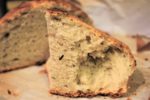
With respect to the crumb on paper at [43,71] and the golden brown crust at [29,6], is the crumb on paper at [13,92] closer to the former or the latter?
the crumb on paper at [43,71]

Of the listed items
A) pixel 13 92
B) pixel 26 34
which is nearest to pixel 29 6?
pixel 26 34

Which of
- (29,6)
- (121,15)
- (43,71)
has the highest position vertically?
(29,6)

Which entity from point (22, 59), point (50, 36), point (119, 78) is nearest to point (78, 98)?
point (119, 78)

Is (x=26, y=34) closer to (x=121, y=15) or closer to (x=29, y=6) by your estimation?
(x=29, y=6)

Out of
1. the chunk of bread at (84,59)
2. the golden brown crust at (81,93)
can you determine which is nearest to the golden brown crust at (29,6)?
the chunk of bread at (84,59)

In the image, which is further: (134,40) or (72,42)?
(134,40)

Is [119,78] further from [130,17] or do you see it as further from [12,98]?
[130,17]
